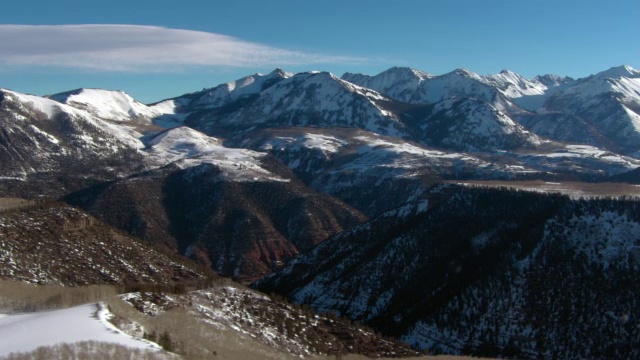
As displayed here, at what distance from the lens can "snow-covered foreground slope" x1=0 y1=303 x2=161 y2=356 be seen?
37.8 metres

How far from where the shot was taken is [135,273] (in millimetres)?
83062

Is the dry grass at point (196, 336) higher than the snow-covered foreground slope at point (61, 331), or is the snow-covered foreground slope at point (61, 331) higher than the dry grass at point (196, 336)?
the snow-covered foreground slope at point (61, 331)

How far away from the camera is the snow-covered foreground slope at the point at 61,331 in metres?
37.8

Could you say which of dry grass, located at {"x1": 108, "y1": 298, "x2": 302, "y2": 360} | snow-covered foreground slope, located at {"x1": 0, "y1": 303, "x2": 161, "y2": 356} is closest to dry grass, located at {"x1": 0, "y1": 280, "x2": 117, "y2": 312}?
dry grass, located at {"x1": 108, "y1": 298, "x2": 302, "y2": 360}

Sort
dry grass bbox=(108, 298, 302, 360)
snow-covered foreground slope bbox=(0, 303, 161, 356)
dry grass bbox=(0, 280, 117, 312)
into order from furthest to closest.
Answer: dry grass bbox=(0, 280, 117, 312)
dry grass bbox=(108, 298, 302, 360)
snow-covered foreground slope bbox=(0, 303, 161, 356)

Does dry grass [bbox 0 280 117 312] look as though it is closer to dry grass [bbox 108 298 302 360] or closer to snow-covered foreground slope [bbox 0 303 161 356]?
dry grass [bbox 108 298 302 360]

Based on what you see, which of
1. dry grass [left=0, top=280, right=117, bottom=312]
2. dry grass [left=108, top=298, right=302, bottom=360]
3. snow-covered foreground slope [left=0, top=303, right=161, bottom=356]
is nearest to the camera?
snow-covered foreground slope [left=0, top=303, right=161, bottom=356]

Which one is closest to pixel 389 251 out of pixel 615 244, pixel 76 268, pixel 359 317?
pixel 359 317

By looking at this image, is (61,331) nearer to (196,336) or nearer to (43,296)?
(196,336)

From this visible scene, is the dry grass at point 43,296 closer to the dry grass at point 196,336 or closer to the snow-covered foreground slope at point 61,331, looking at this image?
the dry grass at point 196,336

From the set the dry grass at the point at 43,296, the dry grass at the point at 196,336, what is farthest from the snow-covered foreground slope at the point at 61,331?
the dry grass at the point at 43,296

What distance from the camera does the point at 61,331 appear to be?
132 feet

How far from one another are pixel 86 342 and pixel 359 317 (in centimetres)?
6425

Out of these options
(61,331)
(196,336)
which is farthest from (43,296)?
(61,331)
